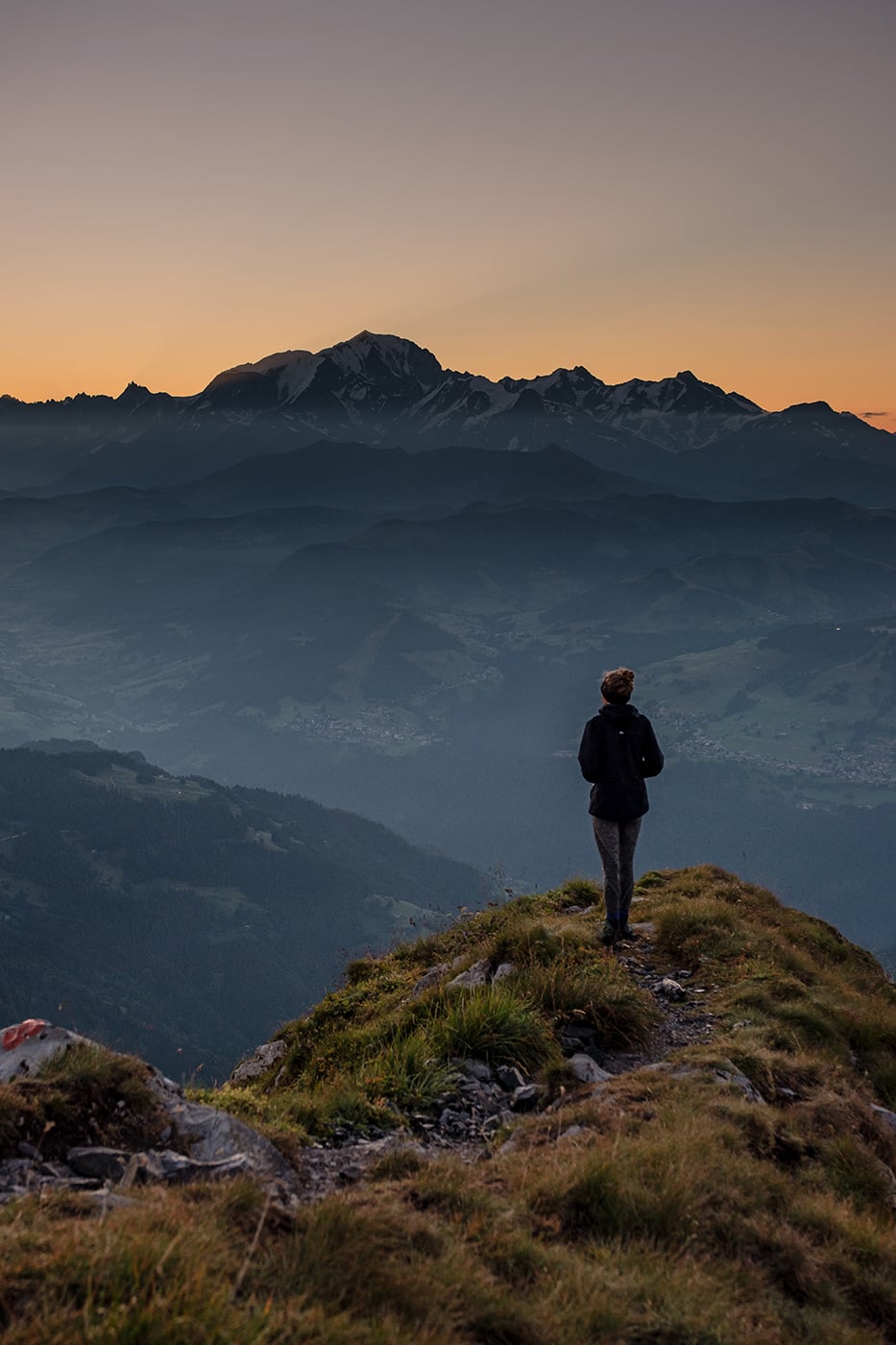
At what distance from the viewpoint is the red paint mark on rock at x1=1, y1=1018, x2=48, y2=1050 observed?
7.74m

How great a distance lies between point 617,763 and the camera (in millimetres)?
12875

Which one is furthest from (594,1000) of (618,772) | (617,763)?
(617,763)

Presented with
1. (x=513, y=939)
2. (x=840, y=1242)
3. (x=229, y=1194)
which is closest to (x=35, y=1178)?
(x=229, y=1194)

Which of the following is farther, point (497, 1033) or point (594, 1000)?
point (594, 1000)

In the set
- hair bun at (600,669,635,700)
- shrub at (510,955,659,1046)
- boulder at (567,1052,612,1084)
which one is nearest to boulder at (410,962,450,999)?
shrub at (510,955,659,1046)

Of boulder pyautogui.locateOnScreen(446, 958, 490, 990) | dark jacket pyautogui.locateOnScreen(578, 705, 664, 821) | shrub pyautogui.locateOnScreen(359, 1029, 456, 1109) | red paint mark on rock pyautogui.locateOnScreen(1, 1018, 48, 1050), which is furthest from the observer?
dark jacket pyautogui.locateOnScreen(578, 705, 664, 821)

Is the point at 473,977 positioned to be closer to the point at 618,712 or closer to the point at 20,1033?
the point at 618,712

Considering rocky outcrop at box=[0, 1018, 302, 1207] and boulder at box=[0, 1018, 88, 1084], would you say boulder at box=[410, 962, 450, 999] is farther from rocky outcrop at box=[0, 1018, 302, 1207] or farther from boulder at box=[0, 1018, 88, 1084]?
boulder at box=[0, 1018, 88, 1084]

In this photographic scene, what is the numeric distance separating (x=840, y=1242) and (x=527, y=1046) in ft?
11.9

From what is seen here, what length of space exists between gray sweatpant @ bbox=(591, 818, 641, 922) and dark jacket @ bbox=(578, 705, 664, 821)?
0.51 feet

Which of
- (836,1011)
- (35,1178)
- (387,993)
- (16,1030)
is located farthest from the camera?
(387,993)

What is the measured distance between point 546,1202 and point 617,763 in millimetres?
7451

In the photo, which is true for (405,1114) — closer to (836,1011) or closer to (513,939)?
(513,939)

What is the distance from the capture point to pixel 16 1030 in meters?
7.94
